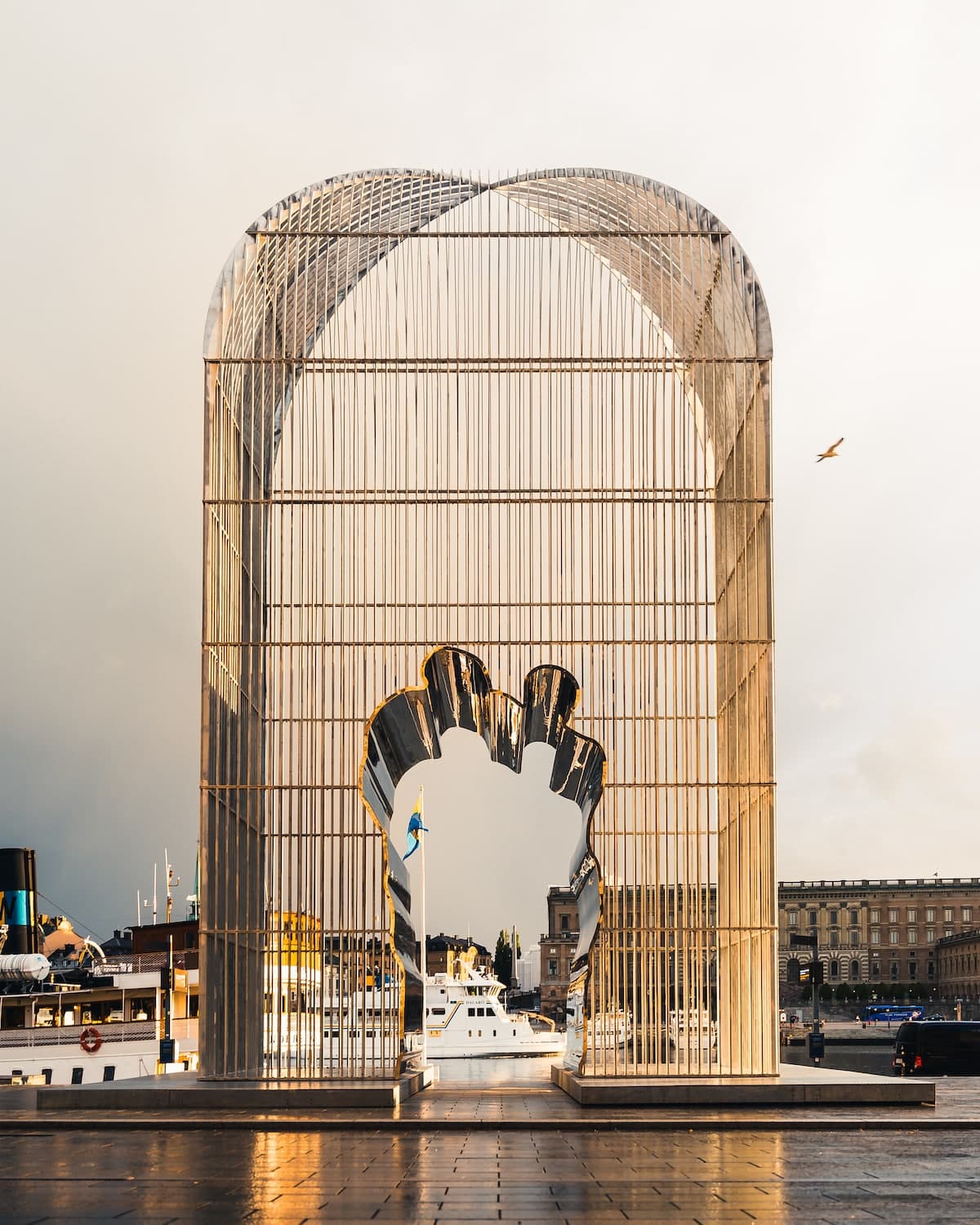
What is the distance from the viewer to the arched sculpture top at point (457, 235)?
914 inches

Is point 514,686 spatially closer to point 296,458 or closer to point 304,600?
point 304,600

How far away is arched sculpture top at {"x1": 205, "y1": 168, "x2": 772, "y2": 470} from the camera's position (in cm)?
2320

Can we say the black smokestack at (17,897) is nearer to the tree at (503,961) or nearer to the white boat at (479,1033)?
the white boat at (479,1033)

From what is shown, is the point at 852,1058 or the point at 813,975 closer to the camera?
the point at 813,975

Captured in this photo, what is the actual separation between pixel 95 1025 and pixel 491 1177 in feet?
117

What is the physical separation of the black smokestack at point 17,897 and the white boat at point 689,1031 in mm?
38311

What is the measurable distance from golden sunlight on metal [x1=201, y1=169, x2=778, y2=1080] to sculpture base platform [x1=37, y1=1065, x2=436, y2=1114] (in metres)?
0.74

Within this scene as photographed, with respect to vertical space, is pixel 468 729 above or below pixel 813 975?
above

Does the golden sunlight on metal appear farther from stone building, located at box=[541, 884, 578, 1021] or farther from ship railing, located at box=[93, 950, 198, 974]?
stone building, located at box=[541, 884, 578, 1021]

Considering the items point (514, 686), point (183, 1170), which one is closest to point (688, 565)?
point (514, 686)

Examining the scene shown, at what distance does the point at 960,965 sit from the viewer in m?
142

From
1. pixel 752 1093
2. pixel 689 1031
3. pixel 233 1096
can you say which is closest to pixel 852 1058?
pixel 689 1031

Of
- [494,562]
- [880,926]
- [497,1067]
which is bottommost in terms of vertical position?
[880,926]

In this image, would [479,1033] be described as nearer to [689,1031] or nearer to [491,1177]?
[689,1031]
